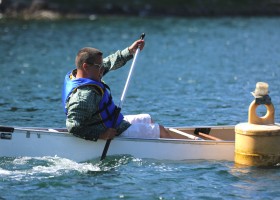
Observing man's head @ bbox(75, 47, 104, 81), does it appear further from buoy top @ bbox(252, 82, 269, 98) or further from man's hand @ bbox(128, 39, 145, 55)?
buoy top @ bbox(252, 82, 269, 98)

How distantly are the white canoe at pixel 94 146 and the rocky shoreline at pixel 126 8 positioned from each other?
41.0 m

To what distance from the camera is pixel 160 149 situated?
492 inches

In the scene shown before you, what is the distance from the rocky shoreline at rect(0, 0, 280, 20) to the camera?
177 ft

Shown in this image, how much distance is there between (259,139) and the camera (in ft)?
39.4

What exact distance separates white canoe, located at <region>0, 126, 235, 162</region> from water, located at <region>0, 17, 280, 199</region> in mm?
115

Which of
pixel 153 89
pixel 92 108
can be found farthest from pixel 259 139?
pixel 153 89

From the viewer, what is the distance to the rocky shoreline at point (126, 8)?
177 ft

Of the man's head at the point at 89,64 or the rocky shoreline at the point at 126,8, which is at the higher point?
the rocky shoreline at the point at 126,8

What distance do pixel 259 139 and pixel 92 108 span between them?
2540mm

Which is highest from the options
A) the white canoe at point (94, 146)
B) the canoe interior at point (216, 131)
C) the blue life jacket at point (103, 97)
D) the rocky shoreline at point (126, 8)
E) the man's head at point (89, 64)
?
the rocky shoreline at point (126, 8)

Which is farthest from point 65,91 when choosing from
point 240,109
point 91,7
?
point 91,7

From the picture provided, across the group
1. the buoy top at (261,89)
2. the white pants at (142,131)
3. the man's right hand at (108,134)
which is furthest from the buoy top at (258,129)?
the man's right hand at (108,134)

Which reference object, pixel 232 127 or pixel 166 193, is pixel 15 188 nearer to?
pixel 166 193

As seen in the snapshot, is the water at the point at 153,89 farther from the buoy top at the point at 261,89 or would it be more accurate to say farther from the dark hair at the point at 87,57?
the dark hair at the point at 87,57
